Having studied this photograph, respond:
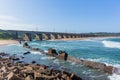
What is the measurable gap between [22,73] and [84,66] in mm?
11772

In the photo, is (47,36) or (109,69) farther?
(47,36)

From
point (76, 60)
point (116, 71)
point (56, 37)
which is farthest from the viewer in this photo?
point (56, 37)

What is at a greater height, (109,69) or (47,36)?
(109,69)

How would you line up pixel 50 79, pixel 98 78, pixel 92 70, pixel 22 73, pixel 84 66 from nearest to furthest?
pixel 50 79 < pixel 22 73 < pixel 98 78 < pixel 92 70 < pixel 84 66

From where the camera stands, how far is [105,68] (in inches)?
1098

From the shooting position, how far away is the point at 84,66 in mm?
31328

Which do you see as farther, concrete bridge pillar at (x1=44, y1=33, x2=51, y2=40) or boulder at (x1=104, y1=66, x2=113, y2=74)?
concrete bridge pillar at (x1=44, y1=33, x2=51, y2=40)

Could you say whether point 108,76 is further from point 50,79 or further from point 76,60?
point 76,60

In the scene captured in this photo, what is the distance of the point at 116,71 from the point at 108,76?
2.01 m

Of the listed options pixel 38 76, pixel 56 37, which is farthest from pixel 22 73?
pixel 56 37

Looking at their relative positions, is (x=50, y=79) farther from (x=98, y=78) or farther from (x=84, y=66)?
(x=84, y=66)

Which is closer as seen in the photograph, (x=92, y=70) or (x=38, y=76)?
(x=38, y=76)

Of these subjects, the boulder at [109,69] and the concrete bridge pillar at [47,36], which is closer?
the boulder at [109,69]

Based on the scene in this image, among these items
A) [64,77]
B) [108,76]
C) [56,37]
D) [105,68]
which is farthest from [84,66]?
[56,37]
